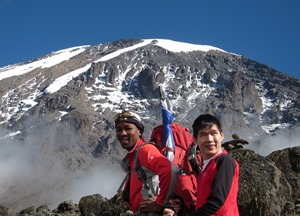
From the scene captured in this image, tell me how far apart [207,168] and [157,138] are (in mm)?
1146

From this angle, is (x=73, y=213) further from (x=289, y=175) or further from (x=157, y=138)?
(x=157, y=138)

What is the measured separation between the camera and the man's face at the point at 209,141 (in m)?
4.85

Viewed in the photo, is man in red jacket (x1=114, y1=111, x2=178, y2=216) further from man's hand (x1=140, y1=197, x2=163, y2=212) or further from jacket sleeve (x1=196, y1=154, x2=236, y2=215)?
jacket sleeve (x1=196, y1=154, x2=236, y2=215)

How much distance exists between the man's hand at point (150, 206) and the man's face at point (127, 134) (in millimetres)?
754

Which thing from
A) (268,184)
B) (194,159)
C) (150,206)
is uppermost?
(268,184)

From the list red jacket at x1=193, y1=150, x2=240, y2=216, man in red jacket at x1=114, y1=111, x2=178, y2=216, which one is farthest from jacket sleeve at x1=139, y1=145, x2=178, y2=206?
red jacket at x1=193, y1=150, x2=240, y2=216

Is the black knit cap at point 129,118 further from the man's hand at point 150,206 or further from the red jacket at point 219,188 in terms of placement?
the red jacket at point 219,188

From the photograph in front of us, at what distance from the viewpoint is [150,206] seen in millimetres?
5105

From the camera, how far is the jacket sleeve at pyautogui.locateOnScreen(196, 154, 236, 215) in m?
4.43

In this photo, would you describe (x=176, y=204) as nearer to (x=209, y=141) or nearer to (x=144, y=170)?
(x=144, y=170)

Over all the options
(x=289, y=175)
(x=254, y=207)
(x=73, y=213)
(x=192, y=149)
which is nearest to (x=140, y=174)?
(x=192, y=149)

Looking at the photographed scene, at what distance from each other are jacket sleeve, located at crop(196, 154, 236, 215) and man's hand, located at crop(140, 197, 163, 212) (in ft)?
2.21

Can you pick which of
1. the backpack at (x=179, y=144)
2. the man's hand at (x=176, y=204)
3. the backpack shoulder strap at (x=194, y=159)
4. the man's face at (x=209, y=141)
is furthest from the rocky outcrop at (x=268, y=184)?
the man's face at (x=209, y=141)

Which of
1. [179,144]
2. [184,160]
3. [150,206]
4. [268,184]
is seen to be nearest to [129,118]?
[179,144]
